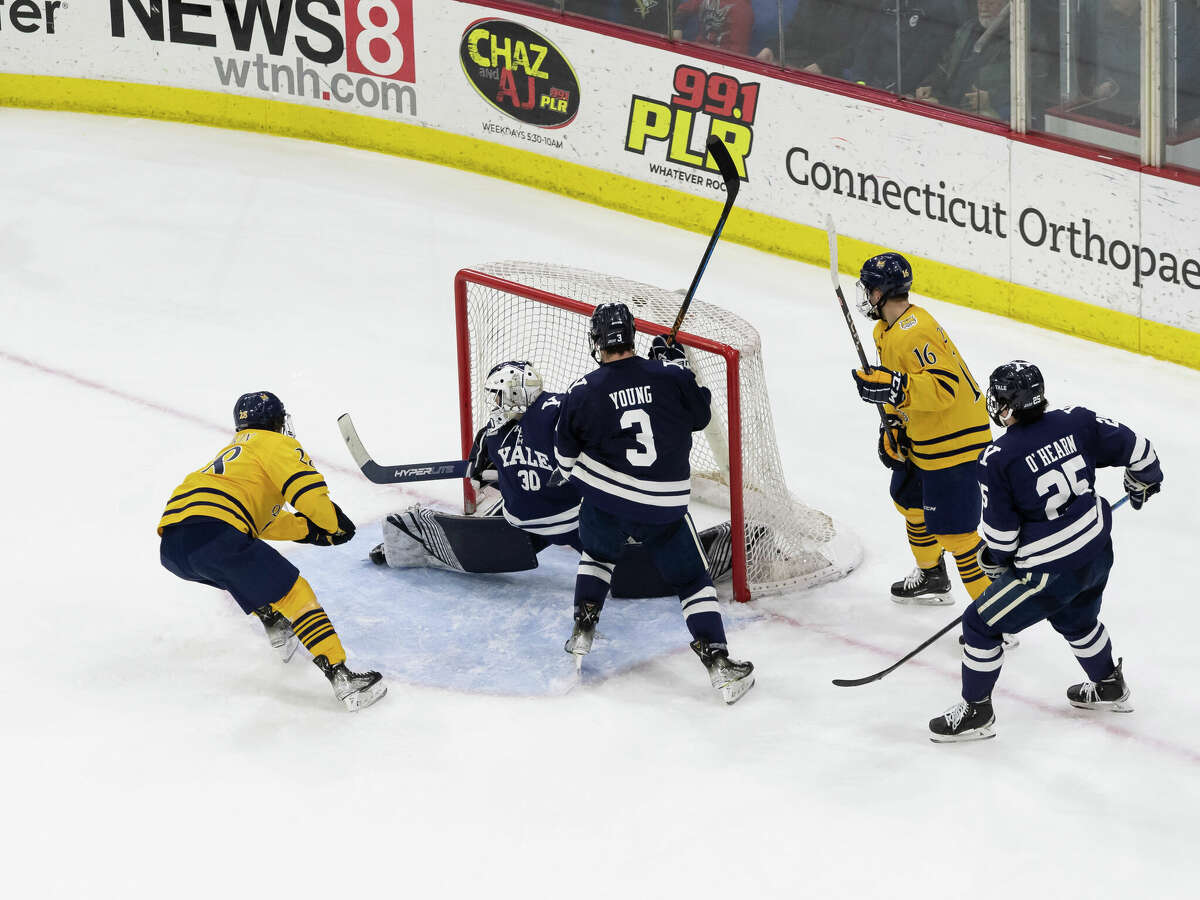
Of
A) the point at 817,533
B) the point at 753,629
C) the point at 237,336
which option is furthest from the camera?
the point at 237,336

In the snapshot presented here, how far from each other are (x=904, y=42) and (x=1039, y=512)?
4305mm

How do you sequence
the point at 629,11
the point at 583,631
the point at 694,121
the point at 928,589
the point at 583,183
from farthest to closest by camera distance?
1. the point at 583,183
2. the point at 629,11
3. the point at 694,121
4. the point at 928,589
5. the point at 583,631

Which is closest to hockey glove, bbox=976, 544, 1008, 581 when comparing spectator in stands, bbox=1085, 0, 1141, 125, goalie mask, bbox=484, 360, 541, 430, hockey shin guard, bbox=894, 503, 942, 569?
hockey shin guard, bbox=894, 503, 942, 569

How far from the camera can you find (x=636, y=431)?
4.43 m

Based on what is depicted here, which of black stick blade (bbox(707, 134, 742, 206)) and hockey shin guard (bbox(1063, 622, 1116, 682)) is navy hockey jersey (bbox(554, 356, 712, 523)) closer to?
black stick blade (bbox(707, 134, 742, 206))

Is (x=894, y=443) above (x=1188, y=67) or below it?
below

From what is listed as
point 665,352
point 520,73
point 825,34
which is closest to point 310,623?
point 665,352

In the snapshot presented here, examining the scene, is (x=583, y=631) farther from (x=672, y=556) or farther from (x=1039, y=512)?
(x=1039, y=512)

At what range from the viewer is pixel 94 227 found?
8.71 meters

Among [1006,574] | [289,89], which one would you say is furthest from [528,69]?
[1006,574]

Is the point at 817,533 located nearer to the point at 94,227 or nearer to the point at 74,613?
the point at 74,613

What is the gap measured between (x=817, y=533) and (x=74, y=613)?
255 centimetres

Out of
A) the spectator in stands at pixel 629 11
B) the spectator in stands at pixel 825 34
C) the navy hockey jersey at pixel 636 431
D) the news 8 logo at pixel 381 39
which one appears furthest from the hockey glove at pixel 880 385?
the news 8 logo at pixel 381 39

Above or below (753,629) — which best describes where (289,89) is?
above
